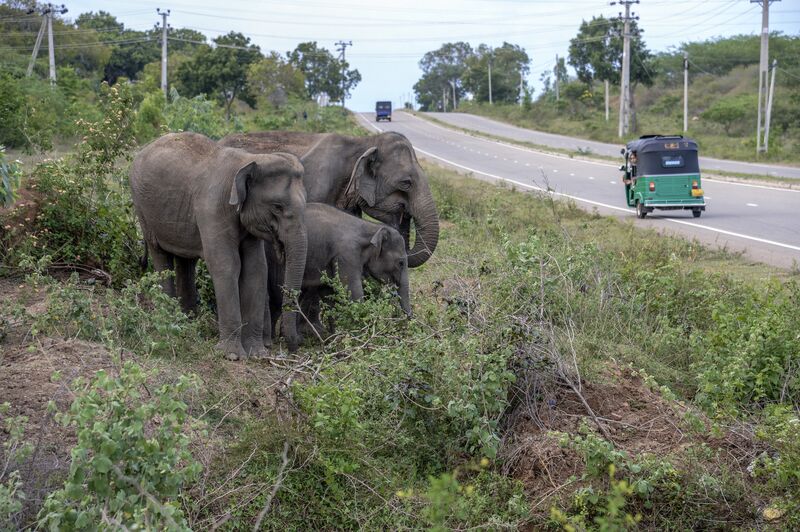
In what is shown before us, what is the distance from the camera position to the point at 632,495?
638 centimetres

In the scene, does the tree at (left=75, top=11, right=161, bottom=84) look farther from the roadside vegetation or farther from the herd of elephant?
the herd of elephant

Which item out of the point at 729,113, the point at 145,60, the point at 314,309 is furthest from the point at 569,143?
the point at 314,309

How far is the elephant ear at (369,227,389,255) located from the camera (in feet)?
34.0

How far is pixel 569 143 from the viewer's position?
183 feet

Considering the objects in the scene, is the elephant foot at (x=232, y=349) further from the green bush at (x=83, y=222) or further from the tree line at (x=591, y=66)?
the tree line at (x=591, y=66)

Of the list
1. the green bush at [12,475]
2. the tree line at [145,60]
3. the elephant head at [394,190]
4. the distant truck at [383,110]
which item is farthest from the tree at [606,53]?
the green bush at [12,475]

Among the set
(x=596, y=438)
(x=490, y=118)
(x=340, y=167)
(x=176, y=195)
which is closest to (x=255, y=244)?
(x=176, y=195)

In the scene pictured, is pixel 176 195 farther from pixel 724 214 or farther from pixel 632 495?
pixel 724 214

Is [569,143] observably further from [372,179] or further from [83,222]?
[83,222]

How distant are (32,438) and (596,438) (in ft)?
11.1

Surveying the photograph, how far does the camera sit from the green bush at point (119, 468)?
15.9 feet

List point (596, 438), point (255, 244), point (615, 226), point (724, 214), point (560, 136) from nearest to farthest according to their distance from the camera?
point (596, 438) < point (255, 244) < point (615, 226) < point (724, 214) < point (560, 136)

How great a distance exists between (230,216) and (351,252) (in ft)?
4.26

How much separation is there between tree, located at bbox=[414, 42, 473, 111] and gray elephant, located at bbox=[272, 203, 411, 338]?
136308mm
